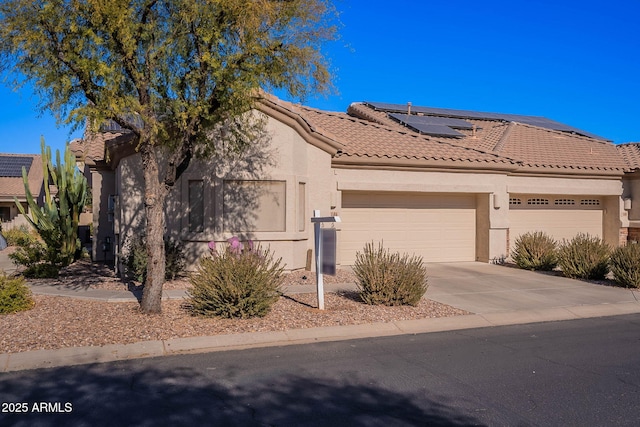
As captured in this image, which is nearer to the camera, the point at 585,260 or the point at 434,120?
the point at 585,260

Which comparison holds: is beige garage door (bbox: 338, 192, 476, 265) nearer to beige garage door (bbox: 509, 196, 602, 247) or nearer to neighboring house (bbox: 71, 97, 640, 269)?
neighboring house (bbox: 71, 97, 640, 269)

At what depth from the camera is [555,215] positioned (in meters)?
19.2

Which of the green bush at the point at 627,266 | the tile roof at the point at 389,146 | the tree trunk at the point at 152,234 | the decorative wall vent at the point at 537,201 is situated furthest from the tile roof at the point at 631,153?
the tree trunk at the point at 152,234

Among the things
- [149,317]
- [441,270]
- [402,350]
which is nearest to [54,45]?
[149,317]

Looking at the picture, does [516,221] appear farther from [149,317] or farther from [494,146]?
[149,317]

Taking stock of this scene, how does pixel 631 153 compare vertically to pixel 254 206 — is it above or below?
above

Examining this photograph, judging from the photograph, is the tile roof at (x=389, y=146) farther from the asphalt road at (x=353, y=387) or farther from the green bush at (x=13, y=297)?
the asphalt road at (x=353, y=387)

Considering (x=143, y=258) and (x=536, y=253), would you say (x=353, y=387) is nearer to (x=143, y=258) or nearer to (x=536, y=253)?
(x=143, y=258)

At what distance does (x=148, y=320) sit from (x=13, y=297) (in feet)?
7.92

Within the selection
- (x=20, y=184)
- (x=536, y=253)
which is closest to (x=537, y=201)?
(x=536, y=253)

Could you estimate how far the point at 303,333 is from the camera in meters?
8.61

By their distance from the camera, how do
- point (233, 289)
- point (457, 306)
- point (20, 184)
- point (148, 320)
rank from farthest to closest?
point (20, 184) < point (457, 306) < point (233, 289) < point (148, 320)

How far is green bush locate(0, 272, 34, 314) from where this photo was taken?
927 cm

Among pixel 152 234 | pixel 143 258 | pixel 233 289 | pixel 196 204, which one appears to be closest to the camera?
pixel 233 289
